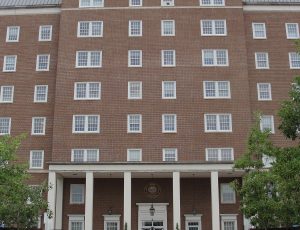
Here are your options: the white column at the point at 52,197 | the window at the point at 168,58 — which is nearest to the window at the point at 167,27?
the window at the point at 168,58

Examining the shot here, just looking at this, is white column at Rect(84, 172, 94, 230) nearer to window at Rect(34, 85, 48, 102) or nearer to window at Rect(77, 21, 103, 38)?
window at Rect(34, 85, 48, 102)

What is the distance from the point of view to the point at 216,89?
52281 millimetres

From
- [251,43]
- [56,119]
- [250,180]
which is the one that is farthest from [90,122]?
[250,180]

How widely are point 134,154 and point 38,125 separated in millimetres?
10444

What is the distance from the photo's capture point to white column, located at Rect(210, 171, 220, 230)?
45.0 meters

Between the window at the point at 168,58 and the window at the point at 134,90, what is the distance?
3279 mm

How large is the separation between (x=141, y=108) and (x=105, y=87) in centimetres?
419

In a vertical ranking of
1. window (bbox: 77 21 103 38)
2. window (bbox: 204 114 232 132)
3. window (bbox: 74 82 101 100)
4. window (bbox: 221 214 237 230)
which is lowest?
window (bbox: 221 214 237 230)

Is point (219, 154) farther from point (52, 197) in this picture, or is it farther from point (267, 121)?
point (52, 197)

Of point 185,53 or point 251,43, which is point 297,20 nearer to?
point 251,43

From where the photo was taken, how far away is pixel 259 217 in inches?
1226

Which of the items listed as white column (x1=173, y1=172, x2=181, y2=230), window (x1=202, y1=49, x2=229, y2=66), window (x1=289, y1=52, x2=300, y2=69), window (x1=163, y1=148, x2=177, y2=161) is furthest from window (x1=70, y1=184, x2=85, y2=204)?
window (x1=289, y1=52, x2=300, y2=69)

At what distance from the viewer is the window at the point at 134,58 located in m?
53.2

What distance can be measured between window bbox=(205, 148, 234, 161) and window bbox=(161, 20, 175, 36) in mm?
12630
